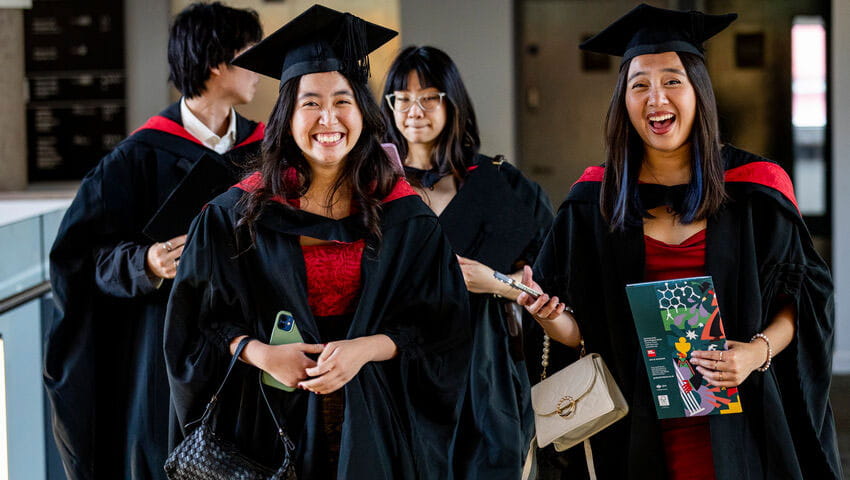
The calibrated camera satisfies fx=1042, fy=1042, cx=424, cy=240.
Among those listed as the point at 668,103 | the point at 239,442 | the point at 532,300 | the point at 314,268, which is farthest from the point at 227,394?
the point at 668,103

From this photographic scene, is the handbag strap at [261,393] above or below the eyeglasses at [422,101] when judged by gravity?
below

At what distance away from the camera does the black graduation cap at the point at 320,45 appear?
2.26 m

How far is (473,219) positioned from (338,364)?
1186 mm

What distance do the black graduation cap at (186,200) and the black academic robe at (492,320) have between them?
2.40 ft

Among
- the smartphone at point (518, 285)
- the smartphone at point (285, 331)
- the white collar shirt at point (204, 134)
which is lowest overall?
the smartphone at point (285, 331)

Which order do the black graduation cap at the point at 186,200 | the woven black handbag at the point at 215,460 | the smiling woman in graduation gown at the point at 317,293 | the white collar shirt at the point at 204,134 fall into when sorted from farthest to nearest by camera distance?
the white collar shirt at the point at 204,134 < the black graduation cap at the point at 186,200 < the smiling woman in graduation gown at the point at 317,293 < the woven black handbag at the point at 215,460

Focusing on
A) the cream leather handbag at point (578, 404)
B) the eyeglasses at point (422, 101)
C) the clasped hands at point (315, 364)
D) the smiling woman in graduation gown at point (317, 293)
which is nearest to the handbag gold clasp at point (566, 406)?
the cream leather handbag at point (578, 404)

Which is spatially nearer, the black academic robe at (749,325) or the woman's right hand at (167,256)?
the black academic robe at (749,325)

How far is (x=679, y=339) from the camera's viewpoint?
7.03 feet

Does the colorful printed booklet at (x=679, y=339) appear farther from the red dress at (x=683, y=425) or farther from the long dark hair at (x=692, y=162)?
the long dark hair at (x=692, y=162)

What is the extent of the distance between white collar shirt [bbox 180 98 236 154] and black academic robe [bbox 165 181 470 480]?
2.68 ft

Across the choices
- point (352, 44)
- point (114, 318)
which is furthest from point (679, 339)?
point (114, 318)

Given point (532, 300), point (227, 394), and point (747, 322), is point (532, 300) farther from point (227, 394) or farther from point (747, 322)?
point (227, 394)

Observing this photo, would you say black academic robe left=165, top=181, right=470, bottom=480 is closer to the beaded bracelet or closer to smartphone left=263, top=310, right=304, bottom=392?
smartphone left=263, top=310, right=304, bottom=392
